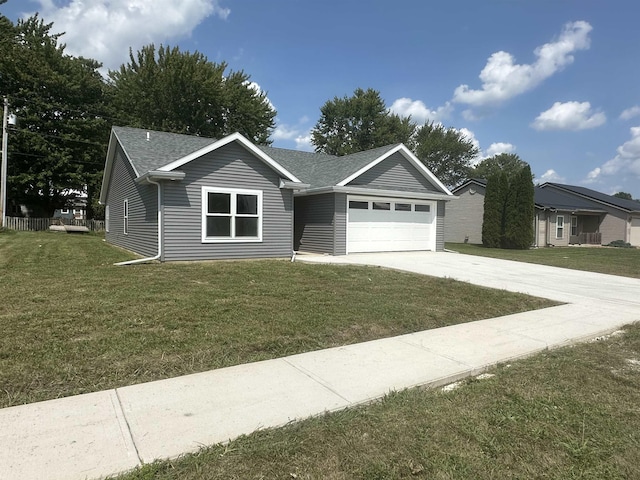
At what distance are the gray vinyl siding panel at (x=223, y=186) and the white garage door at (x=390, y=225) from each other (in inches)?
128

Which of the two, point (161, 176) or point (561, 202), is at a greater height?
point (561, 202)

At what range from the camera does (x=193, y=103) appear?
34.7m

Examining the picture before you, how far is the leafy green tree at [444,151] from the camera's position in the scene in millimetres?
58438

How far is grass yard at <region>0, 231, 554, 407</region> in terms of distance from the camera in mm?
3934

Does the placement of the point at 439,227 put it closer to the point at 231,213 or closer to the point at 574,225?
the point at 231,213

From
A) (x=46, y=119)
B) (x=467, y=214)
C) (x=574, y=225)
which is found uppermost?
(x=46, y=119)

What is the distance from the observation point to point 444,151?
196 ft

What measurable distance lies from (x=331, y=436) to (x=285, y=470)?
1.59 feet

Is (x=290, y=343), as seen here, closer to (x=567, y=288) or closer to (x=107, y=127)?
(x=567, y=288)

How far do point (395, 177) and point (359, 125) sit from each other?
3200 centimetres

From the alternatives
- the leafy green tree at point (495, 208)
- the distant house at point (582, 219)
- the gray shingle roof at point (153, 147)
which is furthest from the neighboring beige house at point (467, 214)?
the gray shingle roof at point (153, 147)

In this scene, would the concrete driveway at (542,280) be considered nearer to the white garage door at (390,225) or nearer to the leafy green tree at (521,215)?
the white garage door at (390,225)

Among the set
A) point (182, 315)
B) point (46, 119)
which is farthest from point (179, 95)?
point (182, 315)

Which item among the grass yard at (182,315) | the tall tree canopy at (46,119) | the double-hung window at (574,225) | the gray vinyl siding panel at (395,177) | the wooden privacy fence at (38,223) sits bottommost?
the grass yard at (182,315)
